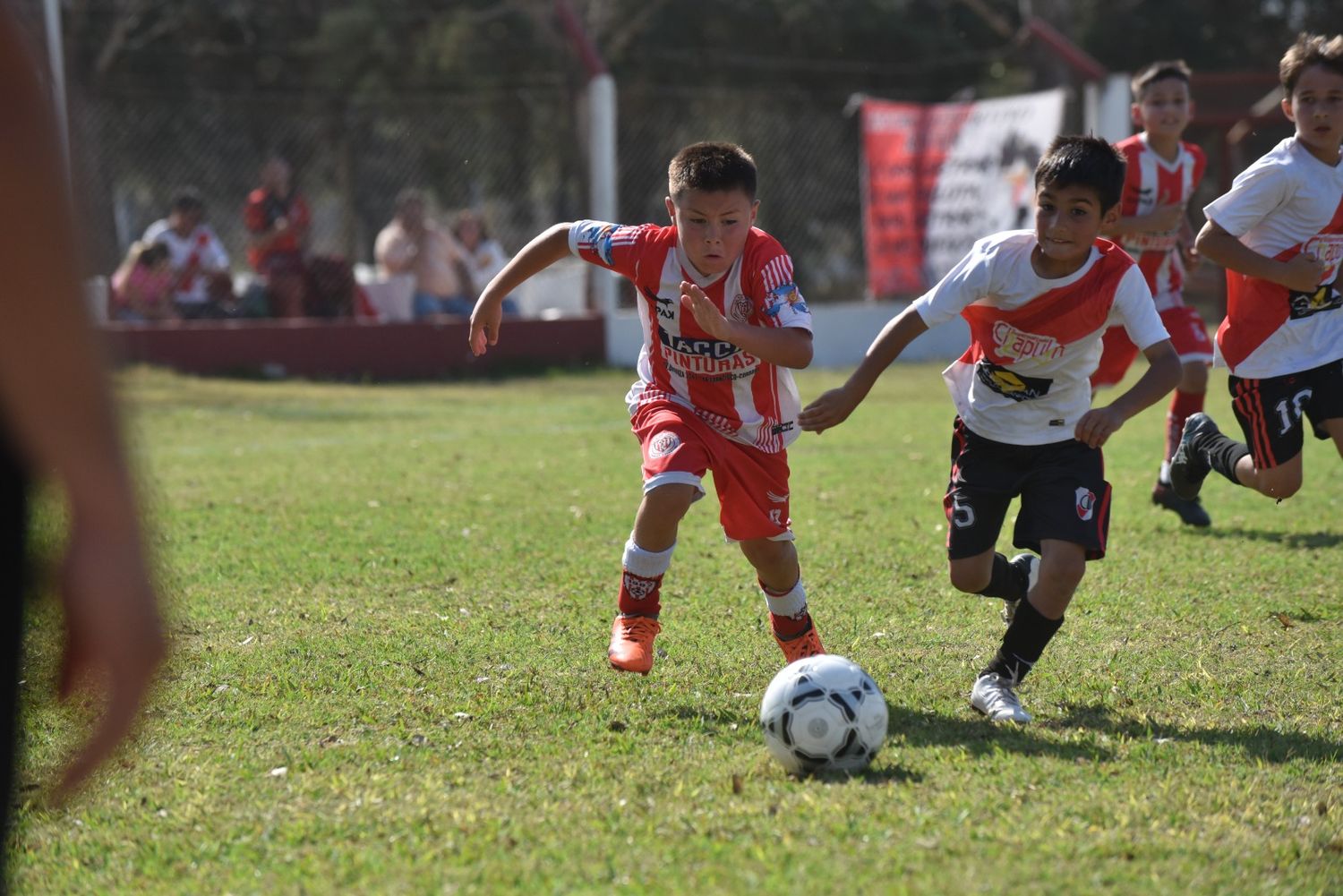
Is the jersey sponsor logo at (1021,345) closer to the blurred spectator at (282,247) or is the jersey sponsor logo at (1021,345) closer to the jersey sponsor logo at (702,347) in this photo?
the jersey sponsor logo at (702,347)

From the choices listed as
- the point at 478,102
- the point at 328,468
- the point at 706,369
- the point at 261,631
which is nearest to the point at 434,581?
the point at 261,631

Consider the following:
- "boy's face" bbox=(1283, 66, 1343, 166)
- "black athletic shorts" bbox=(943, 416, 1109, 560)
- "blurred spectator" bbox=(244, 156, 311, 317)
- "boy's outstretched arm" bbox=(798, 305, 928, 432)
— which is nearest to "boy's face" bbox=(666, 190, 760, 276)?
"boy's outstretched arm" bbox=(798, 305, 928, 432)

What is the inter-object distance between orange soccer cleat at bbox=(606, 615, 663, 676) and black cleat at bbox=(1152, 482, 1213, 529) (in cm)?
320

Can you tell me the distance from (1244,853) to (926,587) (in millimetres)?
2710

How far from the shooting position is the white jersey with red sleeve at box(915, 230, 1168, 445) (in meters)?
4.27

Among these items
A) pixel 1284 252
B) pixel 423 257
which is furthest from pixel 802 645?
pixel 423 257

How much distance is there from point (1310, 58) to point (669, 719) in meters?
3.27

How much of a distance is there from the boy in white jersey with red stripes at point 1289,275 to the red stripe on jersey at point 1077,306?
3.56ft

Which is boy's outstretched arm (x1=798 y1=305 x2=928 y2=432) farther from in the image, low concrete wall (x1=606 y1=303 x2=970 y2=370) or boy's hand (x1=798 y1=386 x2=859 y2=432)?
low concrete wall (x1=606 y1=303 x2=970 y2=370)

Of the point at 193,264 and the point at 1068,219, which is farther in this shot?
the point at 193,264

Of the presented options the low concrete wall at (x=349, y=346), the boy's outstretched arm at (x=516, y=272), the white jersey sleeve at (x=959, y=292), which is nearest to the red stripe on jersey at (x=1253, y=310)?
the white jersey sleeve at (x=959, y=292)

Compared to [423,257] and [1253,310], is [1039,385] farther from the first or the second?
[423,257]

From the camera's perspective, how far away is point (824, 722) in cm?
353

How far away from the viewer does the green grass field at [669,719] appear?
3014 mm
